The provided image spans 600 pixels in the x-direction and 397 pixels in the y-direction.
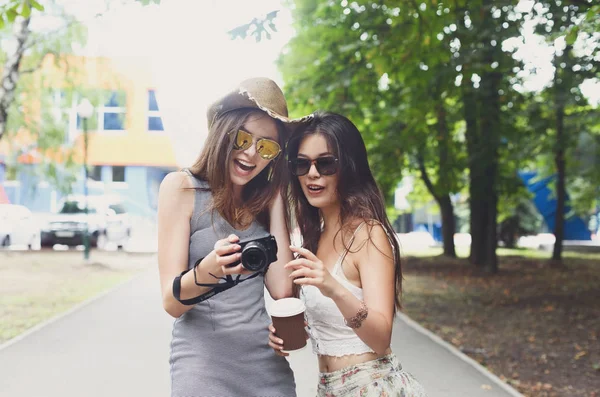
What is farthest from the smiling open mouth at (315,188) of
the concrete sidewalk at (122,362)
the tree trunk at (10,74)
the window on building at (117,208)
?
the window on building at (117,208)

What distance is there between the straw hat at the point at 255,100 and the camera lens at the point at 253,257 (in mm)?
684

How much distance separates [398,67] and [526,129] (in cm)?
803

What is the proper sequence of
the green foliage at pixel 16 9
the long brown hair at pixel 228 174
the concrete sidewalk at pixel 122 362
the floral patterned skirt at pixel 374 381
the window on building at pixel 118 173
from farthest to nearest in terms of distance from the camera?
the window on building at pixel 118 173
the concrete sidewalk at pixel 122 362
the green foliage at pixel 16 9
the long brown hair at pixel 228 174
the floral patterned skirt at pixel 374 381

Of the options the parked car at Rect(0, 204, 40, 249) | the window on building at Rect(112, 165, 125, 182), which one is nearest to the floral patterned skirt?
the parked car at Rect(0, 204, 40, 249)

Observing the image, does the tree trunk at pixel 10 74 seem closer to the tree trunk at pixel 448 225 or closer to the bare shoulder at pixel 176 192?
the bare shoulder at pixel 176 192

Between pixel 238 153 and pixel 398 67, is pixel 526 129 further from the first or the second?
pixel 238 153

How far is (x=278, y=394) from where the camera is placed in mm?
2805

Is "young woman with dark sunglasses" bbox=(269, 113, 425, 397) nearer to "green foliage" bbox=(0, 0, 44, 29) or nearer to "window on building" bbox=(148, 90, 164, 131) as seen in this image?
"green foliage" bbox=(0, 0, 44, 29)

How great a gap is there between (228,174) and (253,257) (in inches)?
23.6

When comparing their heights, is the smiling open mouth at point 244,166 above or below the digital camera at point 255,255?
above

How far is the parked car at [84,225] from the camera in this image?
2661 centimetres

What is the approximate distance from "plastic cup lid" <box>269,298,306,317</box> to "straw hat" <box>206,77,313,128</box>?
70cm

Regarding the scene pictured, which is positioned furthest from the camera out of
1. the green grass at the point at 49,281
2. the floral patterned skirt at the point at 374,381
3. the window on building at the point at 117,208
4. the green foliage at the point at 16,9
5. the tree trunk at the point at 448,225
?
the window on building at the point at 117,208

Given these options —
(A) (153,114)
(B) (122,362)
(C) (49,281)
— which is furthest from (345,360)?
(A) (153,114)
